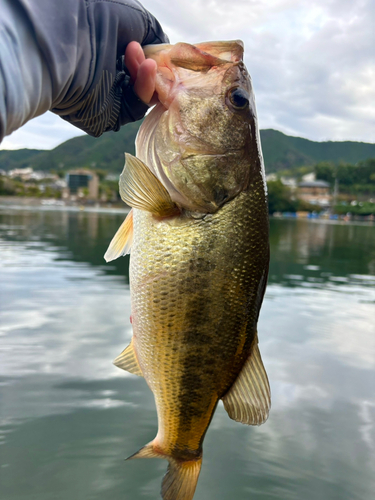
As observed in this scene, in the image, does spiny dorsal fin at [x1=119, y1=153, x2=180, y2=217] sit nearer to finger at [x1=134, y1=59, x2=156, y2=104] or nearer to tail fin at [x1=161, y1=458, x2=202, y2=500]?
finger at [x1=134, y1=59, x2=156, y2=104]

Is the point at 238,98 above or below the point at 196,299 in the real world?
above

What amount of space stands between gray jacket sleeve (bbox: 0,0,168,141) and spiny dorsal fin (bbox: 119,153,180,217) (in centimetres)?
35

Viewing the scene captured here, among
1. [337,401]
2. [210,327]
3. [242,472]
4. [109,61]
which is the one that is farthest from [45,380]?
[109,61]

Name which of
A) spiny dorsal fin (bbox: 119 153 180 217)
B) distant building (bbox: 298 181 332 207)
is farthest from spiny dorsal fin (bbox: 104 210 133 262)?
distant building (bbox: 298 181 332 207)

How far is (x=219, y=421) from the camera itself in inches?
164

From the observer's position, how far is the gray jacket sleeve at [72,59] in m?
1.10

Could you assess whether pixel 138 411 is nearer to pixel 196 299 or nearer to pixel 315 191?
pixel 196 299

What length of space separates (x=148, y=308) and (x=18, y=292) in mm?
7491

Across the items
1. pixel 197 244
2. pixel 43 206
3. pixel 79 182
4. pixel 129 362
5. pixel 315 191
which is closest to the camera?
pixel 197 244

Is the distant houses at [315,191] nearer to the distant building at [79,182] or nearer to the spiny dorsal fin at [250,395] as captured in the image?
the distant building at [79,182]

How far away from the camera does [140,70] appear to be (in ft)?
5.73

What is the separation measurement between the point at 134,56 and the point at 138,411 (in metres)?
3.52

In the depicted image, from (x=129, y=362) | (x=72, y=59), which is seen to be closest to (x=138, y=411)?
(x=129, y=362)

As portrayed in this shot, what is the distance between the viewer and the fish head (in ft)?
5.71
